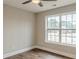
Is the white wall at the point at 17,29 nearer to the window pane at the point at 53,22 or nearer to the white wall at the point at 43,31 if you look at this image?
the white wall at the point at 43,31

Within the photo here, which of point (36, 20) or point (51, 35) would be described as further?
point (36, 20)

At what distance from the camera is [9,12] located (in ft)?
12.1

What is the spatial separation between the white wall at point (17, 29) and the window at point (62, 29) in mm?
1199

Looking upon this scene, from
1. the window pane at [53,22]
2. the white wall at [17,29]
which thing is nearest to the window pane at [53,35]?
the window pane at [53,22]

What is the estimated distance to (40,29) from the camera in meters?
4.99

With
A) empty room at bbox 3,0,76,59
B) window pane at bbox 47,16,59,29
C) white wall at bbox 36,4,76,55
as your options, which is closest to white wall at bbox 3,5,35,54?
empty room at bbox 3,0,76,59

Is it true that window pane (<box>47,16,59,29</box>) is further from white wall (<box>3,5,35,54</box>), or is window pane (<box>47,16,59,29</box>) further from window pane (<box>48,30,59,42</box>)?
white wall (<box>3,5,35,54</box>)

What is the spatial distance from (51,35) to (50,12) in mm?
1460

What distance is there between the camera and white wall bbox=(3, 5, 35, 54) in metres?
3.59

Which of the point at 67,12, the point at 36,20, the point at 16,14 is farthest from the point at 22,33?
the point at 67,12

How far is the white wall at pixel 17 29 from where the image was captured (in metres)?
3.59

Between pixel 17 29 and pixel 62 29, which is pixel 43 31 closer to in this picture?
pixel 62 29

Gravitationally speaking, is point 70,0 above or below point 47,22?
above

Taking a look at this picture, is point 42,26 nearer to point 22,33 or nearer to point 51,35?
point 51,35
